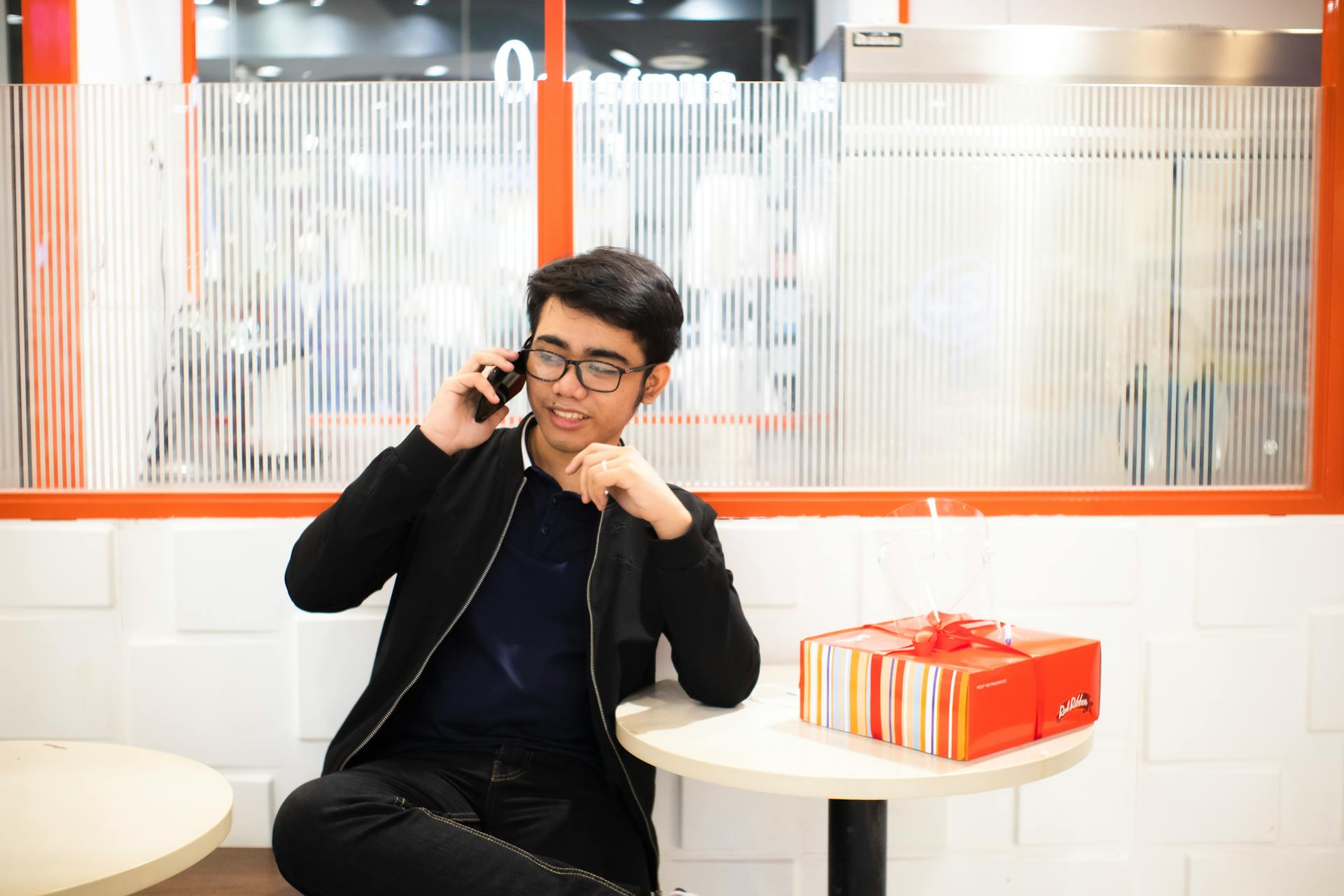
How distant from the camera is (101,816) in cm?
118

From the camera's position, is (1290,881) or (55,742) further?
(1290,881)

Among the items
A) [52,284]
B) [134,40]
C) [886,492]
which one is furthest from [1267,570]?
[134,40]

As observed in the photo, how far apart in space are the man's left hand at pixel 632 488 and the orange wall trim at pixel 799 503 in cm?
53

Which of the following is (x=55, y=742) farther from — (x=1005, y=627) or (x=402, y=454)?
(x=1005, y=627)

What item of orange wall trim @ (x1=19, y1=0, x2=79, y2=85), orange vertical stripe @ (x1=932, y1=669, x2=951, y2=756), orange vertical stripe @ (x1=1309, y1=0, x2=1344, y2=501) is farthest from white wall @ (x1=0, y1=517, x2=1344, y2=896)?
orange wall trim @ (x1=19, y1=0, x2=79, y2=85)

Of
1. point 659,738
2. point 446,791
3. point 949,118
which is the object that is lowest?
point 446,791

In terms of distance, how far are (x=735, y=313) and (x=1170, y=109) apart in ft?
3.16

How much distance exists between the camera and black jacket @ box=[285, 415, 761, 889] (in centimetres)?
153

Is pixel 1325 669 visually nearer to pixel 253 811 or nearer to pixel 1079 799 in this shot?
pixel 1079 799

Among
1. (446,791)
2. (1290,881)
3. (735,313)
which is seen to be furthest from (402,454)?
(1290,881)

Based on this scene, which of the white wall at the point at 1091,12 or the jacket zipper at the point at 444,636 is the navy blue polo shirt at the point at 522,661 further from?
the white wall at the point at 1091,12

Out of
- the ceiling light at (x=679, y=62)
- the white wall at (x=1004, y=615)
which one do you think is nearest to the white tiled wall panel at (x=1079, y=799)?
the white wall at (x=1004, y=615)

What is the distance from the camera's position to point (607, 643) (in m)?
1.58

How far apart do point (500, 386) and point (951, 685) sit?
33.6 inches
